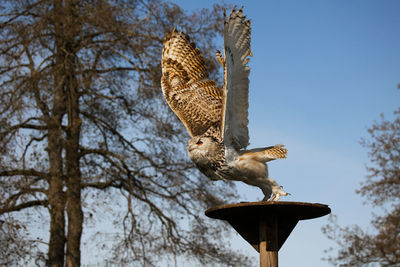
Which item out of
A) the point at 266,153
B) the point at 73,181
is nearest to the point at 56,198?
the point at 73,181

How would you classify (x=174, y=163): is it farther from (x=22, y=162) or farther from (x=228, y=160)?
(x=228, y=160)

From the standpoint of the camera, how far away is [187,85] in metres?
5.57

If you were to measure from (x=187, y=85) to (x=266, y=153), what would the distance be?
168 centimetres

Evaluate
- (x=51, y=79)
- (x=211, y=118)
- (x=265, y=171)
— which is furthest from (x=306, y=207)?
(x=51, y=79)

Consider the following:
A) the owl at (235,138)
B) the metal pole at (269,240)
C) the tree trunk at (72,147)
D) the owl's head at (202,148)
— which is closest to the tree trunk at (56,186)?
the tree trunk at (72,147)

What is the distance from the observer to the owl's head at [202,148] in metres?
4.05

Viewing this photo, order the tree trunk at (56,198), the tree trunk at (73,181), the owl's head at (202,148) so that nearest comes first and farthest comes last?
the owl's head at (202,148)
the tree trunk at (56,198)
the tree trunk at (73,181)

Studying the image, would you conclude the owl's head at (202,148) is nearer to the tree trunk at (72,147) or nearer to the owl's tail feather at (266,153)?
the owl's tail feather at (266,153)

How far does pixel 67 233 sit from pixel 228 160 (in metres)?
5.91

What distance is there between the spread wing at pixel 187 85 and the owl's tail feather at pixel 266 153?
761mm

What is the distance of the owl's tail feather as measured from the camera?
4129 millimetres

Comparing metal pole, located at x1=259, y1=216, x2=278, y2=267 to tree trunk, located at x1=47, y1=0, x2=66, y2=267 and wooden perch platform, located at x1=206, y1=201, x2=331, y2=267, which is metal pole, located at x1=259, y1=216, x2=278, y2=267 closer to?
wooden perch platform, located at x1=206, y1=201, x2=331, y2=267

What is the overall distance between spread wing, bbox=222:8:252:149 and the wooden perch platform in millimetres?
532

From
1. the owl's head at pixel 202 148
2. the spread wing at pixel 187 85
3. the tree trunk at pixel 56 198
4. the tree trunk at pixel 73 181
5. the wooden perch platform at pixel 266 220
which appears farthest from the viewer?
the tree trunk at pixel 73 181
